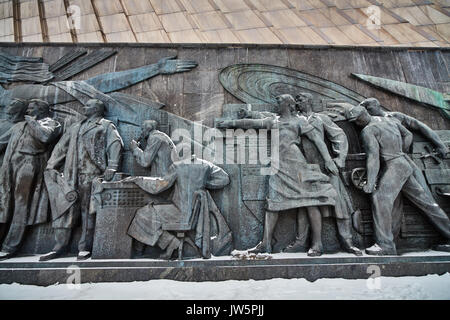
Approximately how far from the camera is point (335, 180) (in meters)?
4.77

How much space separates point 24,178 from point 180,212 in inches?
122

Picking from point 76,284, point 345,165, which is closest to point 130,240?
point 76,284

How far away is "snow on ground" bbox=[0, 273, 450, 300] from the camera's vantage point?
10.8ft

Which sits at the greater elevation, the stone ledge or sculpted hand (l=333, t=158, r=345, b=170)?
sculpted hand (l=333, t=158, r=345, b=170)

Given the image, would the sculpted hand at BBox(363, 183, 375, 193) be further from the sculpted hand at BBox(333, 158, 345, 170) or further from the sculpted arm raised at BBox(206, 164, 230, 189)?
the sculpted arm raised at BBox(206, 164, 230, 189)

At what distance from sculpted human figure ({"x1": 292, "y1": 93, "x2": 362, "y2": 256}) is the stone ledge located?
387 millimetres

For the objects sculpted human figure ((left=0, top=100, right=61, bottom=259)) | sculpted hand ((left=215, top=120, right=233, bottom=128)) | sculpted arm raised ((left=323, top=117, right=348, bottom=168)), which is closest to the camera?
sculpted human figure ((left=0, top=100, right=61, bottom=259))

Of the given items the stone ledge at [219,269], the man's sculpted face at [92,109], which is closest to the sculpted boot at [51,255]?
the stone ledge at [219,269]

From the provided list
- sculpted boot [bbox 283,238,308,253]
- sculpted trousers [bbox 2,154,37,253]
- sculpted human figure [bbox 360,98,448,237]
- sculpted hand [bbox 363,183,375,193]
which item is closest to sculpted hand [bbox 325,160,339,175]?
sculpted hand [bbox 363,183,375,193]

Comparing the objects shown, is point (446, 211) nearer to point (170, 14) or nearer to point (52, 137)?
point (52, 137)

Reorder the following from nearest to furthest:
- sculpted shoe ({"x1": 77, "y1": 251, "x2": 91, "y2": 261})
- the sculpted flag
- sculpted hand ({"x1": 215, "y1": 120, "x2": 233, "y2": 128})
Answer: sculpted shoe ({"x1": 77, "y1": 251, "x2": 91, "y2": 261}) → sculpted hand ({"x1": 215, "y1": 120, "x2": 233, "y2": 128}) → the sculpted flag

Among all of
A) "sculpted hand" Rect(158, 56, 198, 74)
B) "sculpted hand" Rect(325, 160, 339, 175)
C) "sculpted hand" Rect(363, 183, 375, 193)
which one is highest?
"sculpted hand" Rect(158, 56, 198, 74)

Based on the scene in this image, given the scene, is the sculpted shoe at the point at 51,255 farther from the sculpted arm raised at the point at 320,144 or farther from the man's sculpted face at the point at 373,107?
the man's sculpted face at the point at 373,107

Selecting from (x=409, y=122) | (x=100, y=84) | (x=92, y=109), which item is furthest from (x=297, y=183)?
(x=100, y=84)
